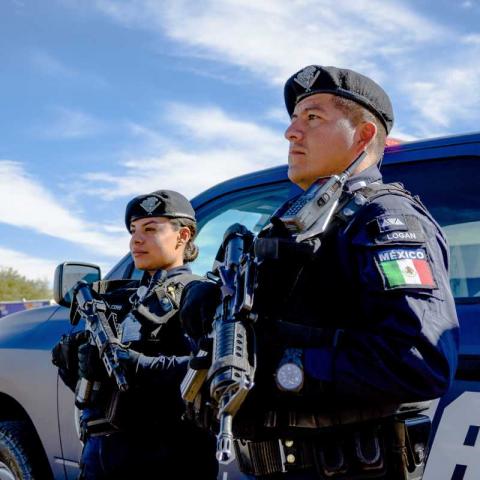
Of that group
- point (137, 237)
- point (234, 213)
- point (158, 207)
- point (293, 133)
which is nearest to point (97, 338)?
point (137, 237)

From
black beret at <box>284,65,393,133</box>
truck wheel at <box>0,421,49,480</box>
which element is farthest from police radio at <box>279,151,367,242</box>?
truck wheel at <box>0,421,49,480</box>

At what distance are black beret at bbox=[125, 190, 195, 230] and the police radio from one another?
1215 mm

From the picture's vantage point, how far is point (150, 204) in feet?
9.36

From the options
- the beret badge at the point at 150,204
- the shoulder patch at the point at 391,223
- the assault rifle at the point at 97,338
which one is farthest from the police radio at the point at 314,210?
the beret badge at the point at 150,204

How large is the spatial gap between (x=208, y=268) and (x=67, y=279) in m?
0.59

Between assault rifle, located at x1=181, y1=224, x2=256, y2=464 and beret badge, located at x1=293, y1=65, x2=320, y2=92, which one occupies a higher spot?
beret badge, located at x1=293, y1=65, x2=320, y2=92

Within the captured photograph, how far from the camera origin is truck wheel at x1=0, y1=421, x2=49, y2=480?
11.0 ft

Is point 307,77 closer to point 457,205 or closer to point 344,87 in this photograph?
point 344,87

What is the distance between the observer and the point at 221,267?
70.3 inches

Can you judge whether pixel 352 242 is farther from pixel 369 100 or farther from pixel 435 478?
pixel 435 478

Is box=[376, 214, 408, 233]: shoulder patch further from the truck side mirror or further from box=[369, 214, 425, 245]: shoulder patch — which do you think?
the truck side mirror

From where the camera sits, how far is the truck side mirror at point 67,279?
2924mm

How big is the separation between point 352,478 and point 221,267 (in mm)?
589

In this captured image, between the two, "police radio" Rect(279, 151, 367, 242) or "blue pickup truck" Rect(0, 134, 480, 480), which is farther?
"blue pickup truck" Rect(0, 134, 480, 480)
